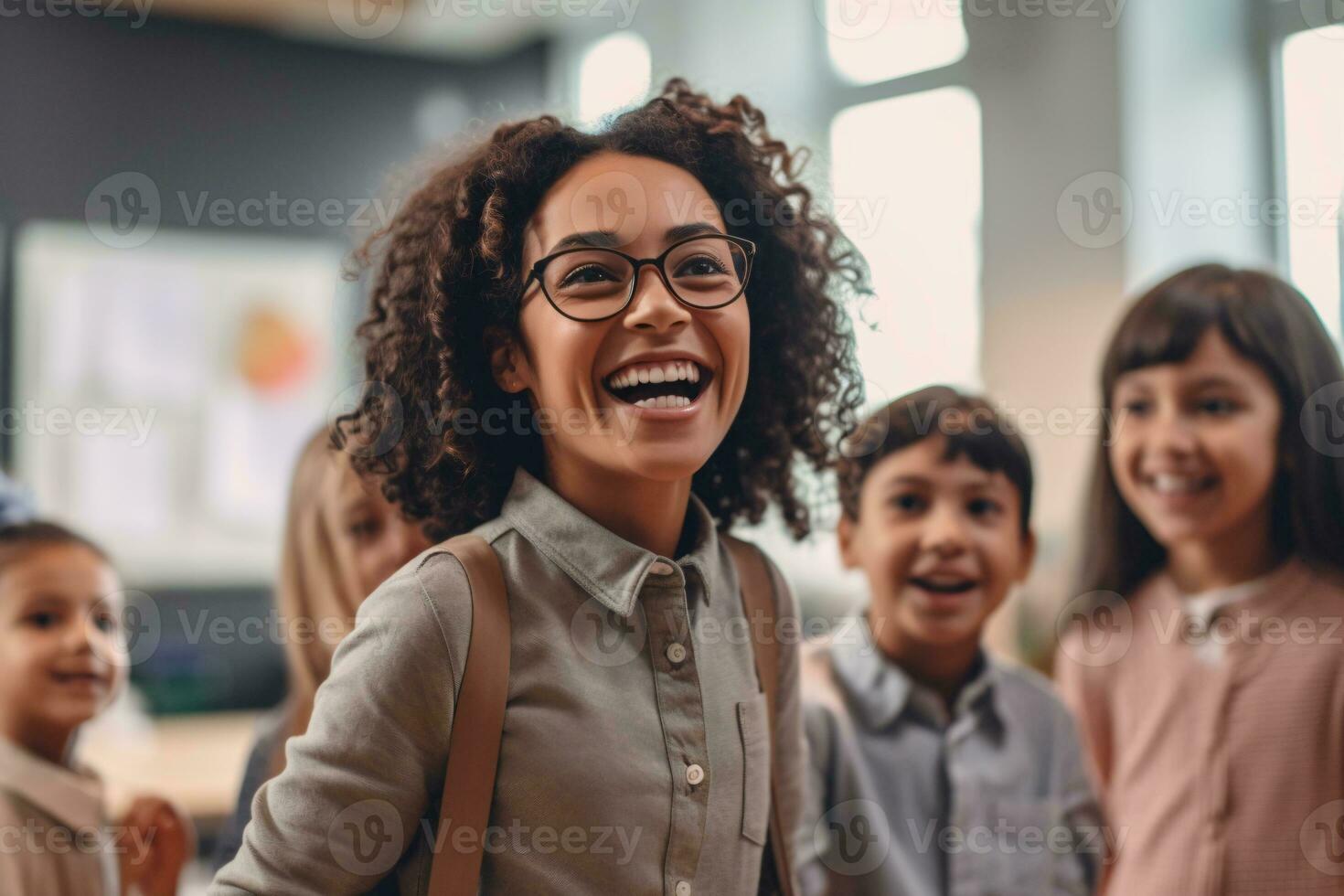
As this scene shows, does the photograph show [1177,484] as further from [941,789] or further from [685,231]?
[685,231]

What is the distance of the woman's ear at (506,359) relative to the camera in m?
0.98

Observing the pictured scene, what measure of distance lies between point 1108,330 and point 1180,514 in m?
1.45

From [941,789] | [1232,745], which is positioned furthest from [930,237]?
[941,789]

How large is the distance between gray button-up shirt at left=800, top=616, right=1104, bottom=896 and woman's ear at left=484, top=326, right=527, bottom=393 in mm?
590

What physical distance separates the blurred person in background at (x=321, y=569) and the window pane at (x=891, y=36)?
8.06 feet

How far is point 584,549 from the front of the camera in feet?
3.13

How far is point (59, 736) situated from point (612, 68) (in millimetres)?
3970

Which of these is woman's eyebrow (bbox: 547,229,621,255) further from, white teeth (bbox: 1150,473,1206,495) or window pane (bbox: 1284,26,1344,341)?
window pane (bbox: 1284,26,1344,341)

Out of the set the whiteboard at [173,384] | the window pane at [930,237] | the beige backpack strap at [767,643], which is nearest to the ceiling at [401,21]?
the whiteboard at [173,384]

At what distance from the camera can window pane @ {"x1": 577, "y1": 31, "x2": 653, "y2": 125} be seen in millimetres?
4707

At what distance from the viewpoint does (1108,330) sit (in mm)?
2979

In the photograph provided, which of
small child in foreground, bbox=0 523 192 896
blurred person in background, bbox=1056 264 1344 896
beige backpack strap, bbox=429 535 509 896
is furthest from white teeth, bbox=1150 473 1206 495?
small child in foreground, bbox=0 523 192 896

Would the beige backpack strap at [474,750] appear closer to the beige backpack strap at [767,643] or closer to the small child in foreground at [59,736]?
the beige backpack strap at [767,643]

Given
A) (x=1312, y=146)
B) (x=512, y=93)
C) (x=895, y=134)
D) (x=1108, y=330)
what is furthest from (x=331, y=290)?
(x=1312, y=146)
